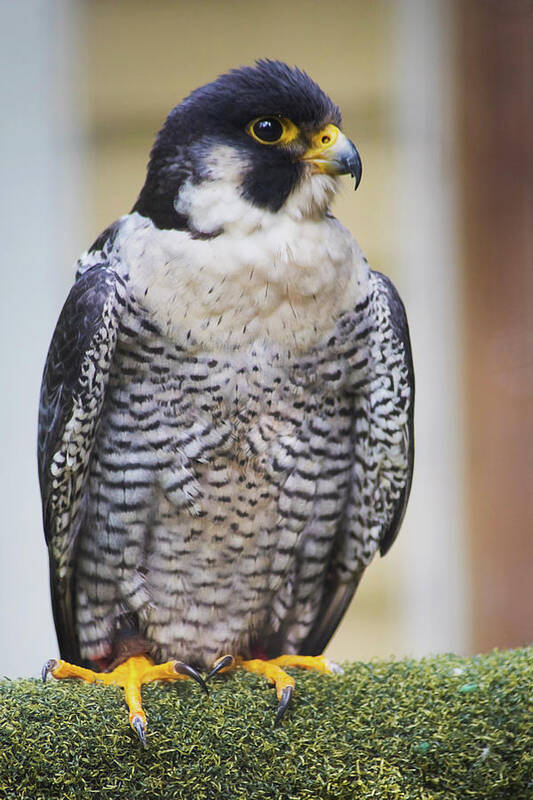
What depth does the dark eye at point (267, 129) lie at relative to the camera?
5.81 feet

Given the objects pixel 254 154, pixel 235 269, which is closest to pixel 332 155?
pixel 254 154

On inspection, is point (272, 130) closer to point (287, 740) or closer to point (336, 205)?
point (287, 740)

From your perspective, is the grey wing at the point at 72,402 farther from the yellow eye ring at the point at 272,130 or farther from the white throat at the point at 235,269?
the yellow eye ring at the point at 272,130

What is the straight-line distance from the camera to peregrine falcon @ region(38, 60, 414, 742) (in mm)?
1770

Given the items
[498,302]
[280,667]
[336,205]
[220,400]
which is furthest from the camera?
[336,205]

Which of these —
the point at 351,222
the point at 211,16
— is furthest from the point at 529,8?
the point at 211,16

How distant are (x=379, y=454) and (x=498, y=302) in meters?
1.67

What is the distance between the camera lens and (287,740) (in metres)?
1.65

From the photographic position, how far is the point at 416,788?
1643 mm

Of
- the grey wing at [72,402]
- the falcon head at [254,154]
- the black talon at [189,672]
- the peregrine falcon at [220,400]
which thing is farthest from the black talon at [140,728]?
the falcon head at [254,154]

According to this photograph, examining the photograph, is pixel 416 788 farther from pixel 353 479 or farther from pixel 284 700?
pixel 353 479

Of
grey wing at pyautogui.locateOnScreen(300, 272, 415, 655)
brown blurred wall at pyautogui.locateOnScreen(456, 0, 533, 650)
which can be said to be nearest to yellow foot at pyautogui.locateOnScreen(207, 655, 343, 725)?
grey wing at pyautogui.locateOnScreen(300, 272, 415, 655)

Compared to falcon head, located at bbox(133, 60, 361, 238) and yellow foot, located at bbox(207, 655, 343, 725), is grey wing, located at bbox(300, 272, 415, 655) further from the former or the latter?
falcon head, located at bbox(133, 60, 361, 238)

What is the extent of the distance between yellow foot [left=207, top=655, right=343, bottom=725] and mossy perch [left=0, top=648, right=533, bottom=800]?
0.8 inches
